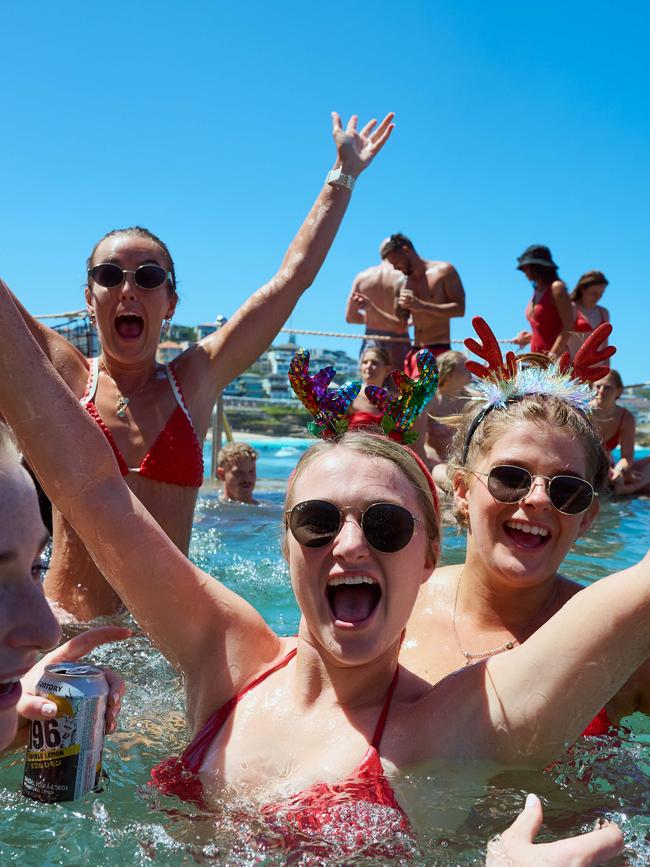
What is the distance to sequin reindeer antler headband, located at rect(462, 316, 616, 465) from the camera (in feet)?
10.4

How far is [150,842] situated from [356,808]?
53 centimetres

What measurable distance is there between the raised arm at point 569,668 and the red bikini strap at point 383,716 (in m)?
0.28

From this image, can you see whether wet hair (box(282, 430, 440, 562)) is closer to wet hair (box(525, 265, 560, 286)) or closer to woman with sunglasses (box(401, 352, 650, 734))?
woman with sunglasses (box(401, 352, 650, 734))

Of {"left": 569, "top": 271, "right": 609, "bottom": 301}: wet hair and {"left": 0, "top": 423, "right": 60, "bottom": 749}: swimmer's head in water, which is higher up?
{"left": 569, "top": 271, "right": 609, "bottom": 301}: wet hair

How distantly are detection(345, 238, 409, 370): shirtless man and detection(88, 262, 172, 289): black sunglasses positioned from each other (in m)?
6.19

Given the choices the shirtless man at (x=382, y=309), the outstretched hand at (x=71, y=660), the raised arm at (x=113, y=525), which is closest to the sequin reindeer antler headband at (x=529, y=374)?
the raised arm at (x=113, y=525)

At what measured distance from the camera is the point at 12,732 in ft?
5.61

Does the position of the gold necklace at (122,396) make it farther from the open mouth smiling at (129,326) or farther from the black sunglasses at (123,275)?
the black sunglasses at (123,275)

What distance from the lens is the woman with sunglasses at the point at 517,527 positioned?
2.92 m

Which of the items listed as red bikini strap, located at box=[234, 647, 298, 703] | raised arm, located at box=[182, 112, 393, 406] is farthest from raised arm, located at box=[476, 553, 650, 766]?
raised arm, located at box=[182, 112, 393, 406]

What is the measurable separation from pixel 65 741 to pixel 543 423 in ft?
5.99

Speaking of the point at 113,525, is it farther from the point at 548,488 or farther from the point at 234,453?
the point at 234,453

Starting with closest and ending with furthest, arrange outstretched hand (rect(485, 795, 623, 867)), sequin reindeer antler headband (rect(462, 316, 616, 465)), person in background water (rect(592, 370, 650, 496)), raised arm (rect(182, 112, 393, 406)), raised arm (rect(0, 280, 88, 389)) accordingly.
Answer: outstretched hand (rect(485, 795, 623, 867)), sequin reindeer antler headband (rect(462, 316, 616, 465)), raised arm (rect(0, 280, 88, 389)), raised arm (rect(182, 112, 393, 406)), person in background water (rect(592, 370, 650, 496))

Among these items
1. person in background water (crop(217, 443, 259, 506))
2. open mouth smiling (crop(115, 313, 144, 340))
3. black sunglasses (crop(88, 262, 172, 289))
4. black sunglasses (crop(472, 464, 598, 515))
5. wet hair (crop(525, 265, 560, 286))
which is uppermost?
wet hair (crop(525, 265, 560, 286))
